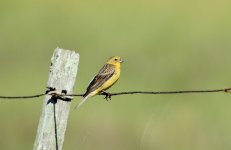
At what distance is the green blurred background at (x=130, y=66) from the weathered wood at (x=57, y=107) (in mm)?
1622

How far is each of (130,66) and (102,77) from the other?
9433 millimetres

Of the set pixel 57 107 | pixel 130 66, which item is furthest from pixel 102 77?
pixel 130 66

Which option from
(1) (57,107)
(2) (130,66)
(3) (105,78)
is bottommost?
(1) (57,107)

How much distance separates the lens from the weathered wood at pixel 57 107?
822cm

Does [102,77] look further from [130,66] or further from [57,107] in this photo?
[130,66]

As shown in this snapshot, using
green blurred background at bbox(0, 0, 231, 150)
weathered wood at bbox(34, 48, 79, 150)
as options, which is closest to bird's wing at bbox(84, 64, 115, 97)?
green blurred background at bbox(0, 0, 231, 150)

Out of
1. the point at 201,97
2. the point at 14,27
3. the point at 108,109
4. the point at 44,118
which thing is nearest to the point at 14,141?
the point at 108,109

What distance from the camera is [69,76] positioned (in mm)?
8281

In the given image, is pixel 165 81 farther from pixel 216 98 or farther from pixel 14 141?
pixel 14 141

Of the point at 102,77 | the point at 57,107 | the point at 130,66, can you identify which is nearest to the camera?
the point at 57,107

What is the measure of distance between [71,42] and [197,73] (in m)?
4.07

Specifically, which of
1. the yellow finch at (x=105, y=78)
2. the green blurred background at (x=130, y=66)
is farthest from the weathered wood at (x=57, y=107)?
the yellow finch at (x=105, y=78)

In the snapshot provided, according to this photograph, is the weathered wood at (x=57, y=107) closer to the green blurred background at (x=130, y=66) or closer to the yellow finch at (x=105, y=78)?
the green blurred background at (x=130, y=66)

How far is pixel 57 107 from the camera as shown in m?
8.27
